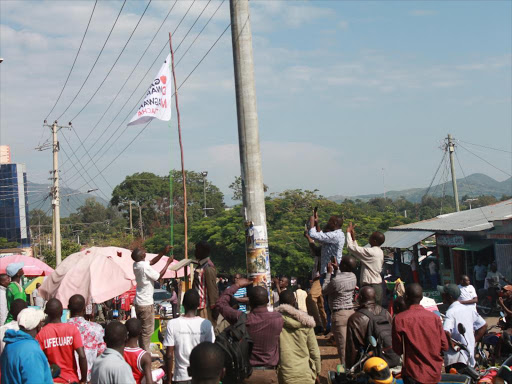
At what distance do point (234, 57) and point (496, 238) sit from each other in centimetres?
1536

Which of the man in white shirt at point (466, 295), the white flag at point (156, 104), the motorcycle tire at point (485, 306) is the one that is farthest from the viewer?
the motorcycle tire at point (485, 306)

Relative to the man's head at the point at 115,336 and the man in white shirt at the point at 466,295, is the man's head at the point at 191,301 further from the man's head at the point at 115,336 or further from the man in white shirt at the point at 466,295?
the man in white shirt at the point at 466,295

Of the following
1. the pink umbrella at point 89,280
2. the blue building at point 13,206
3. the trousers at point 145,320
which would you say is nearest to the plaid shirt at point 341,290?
the trousers at point 145,320

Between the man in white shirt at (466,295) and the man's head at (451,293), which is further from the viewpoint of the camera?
the man in white shirt at (466,295)

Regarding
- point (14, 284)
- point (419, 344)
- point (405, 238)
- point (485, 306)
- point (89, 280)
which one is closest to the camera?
point (419, 344)

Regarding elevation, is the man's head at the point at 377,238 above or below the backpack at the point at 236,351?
above

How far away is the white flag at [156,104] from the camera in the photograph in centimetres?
1565

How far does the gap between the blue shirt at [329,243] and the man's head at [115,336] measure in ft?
13.8

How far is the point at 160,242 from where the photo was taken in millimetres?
44688

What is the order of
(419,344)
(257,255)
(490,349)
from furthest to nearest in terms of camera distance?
(490,349), (257,255), (419,344)

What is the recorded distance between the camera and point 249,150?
798 cm

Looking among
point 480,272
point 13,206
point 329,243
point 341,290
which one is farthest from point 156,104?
point 13,206

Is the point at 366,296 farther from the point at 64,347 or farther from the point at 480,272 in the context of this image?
the point at 480,272

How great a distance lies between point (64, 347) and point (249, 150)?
3390mm
